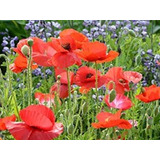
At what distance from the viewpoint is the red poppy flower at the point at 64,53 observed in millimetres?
1185

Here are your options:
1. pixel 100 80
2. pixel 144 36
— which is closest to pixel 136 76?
pixel 100 80

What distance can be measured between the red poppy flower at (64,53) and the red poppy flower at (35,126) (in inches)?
8.4

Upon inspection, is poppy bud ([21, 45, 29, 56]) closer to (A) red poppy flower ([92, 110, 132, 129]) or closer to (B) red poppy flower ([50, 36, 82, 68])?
(B) red poppy flower ([50, 36, 82, 68])

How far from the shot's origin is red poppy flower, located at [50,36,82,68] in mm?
1185

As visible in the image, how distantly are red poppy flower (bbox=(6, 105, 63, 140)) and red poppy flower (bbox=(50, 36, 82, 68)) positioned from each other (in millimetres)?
213

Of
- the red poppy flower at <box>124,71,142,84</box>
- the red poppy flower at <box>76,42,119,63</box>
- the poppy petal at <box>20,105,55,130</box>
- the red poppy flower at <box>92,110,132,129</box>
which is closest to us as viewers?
the poppy petal at <box>20,105,55,130</box>

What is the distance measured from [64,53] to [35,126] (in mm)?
272

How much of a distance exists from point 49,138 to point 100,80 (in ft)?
1.05

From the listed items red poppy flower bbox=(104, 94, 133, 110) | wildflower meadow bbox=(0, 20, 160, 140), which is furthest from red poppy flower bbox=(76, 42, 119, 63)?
red poppy flower bbox=(104, 94, 133, 110)

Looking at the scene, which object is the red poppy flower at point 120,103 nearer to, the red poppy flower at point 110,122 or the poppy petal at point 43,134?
the red poppy flower at point 110,122

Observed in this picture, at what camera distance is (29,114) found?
0.96m

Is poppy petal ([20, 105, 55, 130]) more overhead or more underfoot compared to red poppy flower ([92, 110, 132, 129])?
more overhead

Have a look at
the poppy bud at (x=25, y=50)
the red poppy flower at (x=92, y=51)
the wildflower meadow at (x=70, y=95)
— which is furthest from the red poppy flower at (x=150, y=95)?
the poppy bud at (x=25, y=50)
